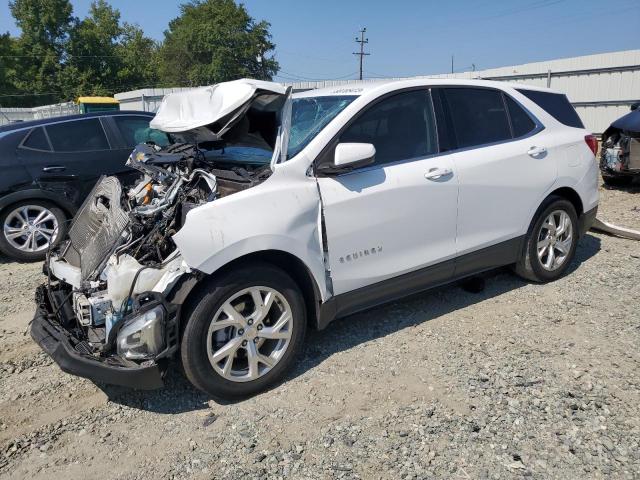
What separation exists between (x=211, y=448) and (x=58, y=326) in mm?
1257

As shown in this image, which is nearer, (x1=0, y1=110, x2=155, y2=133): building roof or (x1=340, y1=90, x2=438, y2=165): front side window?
(x1=340, y1=90, x2=438, y2=165): front side window

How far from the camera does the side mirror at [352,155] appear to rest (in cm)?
327

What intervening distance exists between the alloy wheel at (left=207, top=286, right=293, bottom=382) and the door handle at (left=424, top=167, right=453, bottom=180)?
139cm

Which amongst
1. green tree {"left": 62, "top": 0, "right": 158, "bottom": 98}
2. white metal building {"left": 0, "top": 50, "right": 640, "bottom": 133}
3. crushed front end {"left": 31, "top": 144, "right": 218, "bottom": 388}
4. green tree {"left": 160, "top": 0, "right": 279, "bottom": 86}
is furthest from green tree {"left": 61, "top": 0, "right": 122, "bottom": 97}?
crushed front end {"left": 31, "top": 144, "right": 218, "bottom": 388}

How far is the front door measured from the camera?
11.2ft

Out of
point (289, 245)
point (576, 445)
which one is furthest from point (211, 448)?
point (576, 445)

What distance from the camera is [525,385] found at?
327cm

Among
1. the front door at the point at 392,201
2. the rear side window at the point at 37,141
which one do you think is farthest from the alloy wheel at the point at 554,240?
the rear side window at the point at 37,141

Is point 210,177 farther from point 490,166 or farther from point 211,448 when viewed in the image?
point 490,166

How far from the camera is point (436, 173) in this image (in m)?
3.80

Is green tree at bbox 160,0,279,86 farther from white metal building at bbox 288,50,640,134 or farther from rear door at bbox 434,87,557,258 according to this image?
rear door at bbox 434,87,557,258

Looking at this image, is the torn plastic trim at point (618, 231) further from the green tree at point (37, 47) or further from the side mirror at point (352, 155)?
the green tree at point (37, 47)

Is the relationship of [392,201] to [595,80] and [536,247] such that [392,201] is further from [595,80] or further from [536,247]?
[595,80]

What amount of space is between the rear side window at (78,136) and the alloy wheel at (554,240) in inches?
208
